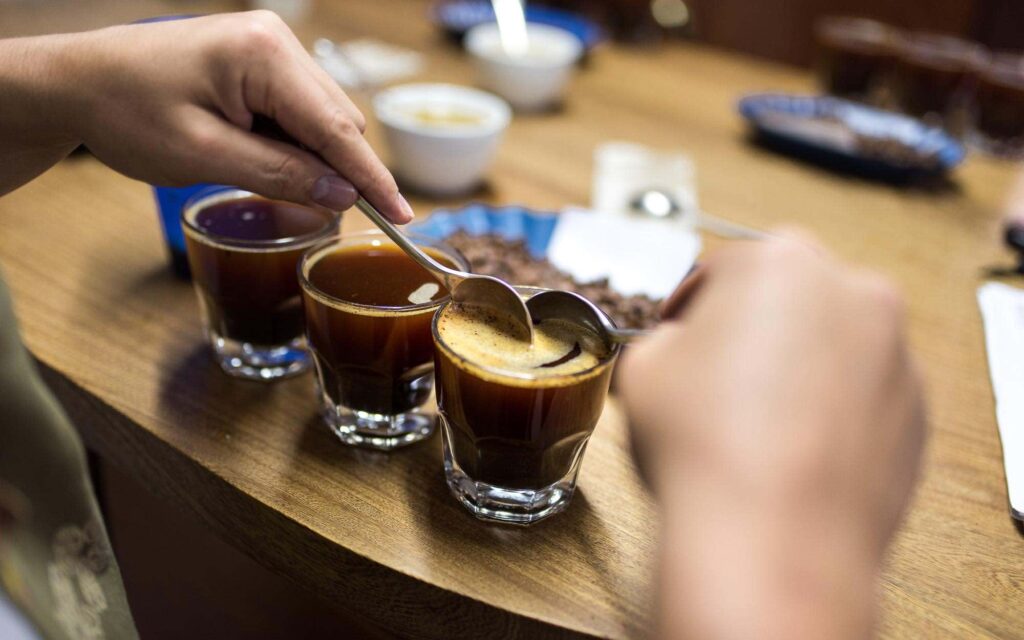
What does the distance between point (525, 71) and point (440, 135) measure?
24.9 inches

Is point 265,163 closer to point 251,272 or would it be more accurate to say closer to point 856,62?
point 251,272

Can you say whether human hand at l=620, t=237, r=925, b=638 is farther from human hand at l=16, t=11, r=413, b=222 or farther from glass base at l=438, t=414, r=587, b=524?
human hand at l=16, t=11, r=413, b=222

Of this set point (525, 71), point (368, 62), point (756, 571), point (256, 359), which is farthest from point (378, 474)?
point (368, 62)

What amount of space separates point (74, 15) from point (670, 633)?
2559 millimetres

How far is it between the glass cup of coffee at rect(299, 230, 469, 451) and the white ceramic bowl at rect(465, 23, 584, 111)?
126 cm

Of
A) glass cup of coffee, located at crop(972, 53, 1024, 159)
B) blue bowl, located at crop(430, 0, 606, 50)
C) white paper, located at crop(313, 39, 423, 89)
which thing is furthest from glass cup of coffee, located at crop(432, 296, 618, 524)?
glass cup of coffee, located at crop(972, 53, 1024, 159)

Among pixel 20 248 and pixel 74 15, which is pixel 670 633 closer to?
pixel 20 248

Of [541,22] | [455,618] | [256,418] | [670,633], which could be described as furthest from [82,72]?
[541,22]

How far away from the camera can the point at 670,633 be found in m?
0.50

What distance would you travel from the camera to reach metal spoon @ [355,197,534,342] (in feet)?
2.72

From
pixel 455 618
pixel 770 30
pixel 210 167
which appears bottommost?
pixel 770 30

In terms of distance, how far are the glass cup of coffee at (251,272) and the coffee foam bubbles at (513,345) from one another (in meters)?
0.25

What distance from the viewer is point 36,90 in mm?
865

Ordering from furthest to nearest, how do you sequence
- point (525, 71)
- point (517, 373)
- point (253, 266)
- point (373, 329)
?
1. point (525, 71)
2. point (253, 266)
3. point (373, 329)
4. point (517, 373)
